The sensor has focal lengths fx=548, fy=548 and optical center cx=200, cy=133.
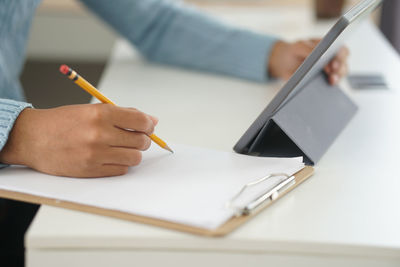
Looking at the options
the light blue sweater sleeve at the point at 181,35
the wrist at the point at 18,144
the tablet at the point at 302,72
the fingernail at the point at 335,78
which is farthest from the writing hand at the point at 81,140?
the light blue sweater sleeve at the point at 181,35

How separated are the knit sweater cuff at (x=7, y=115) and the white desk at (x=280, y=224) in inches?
4.5

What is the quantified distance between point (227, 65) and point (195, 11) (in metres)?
0.17

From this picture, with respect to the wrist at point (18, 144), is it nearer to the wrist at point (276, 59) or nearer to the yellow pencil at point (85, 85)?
the yellow pencil at point (85, 85)

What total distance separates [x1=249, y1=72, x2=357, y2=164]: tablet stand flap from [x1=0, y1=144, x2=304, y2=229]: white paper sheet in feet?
0.07

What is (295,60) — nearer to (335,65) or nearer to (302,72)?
(335,65)

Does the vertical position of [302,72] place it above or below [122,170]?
above

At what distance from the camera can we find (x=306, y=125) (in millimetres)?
700

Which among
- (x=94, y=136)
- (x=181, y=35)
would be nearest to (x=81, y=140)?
(x=94, y=136)

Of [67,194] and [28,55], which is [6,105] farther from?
[28,55]

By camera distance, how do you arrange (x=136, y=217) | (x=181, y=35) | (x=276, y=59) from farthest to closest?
1. (x=181, y=35)
2. (x=276, y=59)
3. (x=136, y=217)

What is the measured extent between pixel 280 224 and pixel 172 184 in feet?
0.41

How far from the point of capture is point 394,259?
0.49 m

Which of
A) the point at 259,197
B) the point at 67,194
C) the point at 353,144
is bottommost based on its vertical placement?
the point at 67,194

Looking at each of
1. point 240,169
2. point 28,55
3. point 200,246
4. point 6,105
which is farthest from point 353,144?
point 28,55
